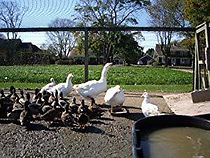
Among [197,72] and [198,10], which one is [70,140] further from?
[198,10]

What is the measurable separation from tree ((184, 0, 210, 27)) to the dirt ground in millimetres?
21332

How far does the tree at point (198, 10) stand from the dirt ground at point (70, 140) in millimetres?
21332

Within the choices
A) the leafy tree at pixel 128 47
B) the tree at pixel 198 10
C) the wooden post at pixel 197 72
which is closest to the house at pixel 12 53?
the wooden post at pixel 197 72

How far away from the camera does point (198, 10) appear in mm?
28688

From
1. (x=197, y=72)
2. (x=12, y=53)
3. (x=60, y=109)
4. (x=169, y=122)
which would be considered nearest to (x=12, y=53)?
(x=12, y=53)

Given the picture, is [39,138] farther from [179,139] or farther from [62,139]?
[179,139]

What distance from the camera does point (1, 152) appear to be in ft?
17.6

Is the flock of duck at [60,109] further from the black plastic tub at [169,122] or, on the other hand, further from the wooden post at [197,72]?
the wooden post at [197,72]

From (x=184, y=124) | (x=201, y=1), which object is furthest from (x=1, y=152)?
(x=201, y=1)

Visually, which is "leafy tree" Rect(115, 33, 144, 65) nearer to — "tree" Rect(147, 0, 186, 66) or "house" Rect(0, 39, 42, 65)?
"tree" Rect(147, 0, 186, 66)

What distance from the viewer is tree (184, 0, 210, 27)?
27345mm

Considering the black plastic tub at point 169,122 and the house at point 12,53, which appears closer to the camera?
the black plastic tub at point 169,122

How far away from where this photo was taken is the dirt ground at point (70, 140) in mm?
5340

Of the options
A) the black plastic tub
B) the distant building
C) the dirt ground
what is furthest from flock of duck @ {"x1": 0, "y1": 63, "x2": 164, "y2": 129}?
the distant building
